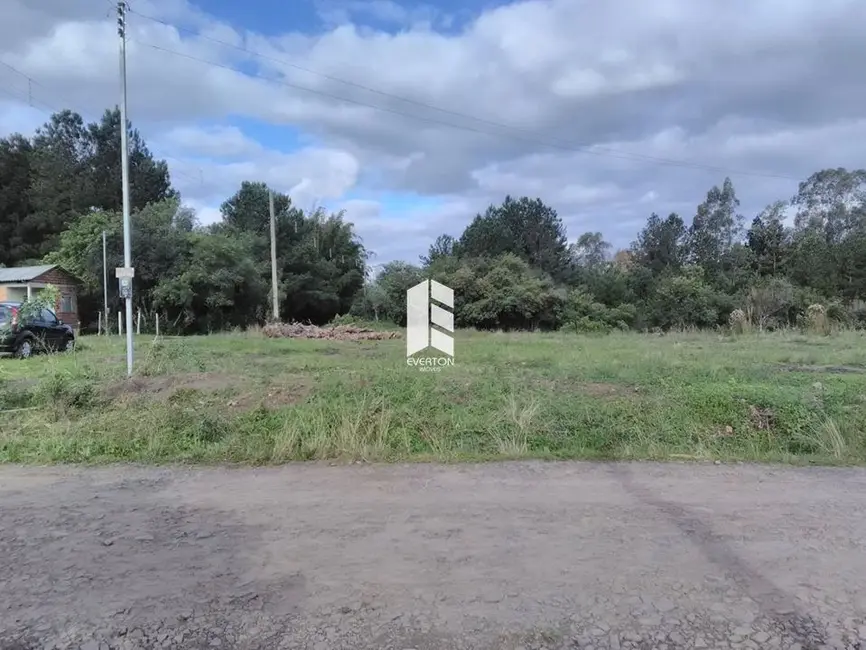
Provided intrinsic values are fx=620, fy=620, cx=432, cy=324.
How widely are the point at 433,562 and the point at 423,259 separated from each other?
144 ft

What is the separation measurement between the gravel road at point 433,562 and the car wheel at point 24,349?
428 inches

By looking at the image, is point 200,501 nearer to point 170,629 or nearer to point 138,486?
point 138,486

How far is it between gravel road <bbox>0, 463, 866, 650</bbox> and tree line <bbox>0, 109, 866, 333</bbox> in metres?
26.1

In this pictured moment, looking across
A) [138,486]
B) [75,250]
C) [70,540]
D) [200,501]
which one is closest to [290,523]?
[200,501]

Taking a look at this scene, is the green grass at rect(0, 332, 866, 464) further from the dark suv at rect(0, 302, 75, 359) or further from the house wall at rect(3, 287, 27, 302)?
the house wall at rect(3, 287, 27, 302)

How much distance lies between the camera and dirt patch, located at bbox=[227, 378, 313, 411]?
27.1ft

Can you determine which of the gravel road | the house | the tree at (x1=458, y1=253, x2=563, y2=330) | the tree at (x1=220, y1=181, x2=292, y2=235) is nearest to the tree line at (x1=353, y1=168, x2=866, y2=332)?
the tree at (x1=458, y1=253, x2=563, y2=330)

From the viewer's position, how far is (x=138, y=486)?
18.2ft

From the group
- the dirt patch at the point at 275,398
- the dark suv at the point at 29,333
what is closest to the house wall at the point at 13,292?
the dark suv at the point at 29,333

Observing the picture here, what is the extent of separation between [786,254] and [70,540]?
53.1m

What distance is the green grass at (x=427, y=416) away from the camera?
6.71 m

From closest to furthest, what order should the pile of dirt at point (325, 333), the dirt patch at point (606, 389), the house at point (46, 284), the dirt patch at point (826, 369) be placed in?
1. the dirt patch at point (606, 389)
2. the dirt patch at point (826, 369)
3. the pile of dirt at point (325, 333)
4. the house at point (46, 284)

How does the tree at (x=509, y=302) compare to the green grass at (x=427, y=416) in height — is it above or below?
above

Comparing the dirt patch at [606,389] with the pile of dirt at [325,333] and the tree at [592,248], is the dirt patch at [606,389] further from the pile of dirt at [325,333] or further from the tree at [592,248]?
the tree at [592,248]
